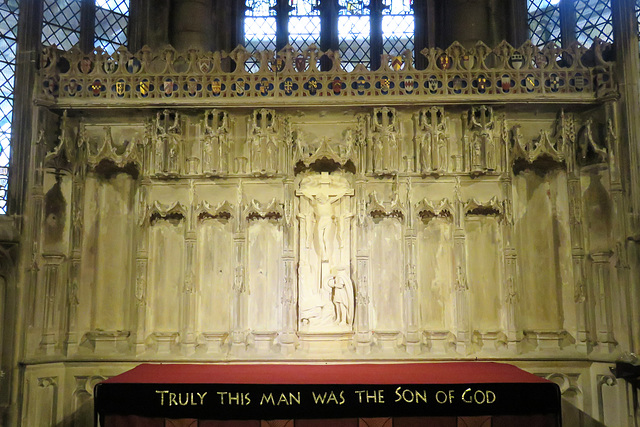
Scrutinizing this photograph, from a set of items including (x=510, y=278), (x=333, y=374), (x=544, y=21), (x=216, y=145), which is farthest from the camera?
(x=544, y=21)

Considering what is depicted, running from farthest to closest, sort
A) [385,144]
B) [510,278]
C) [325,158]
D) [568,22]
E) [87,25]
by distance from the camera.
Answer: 1. [87,25]
2. [568,22]
3. [325,158]
4. [385,144]
5. [510,278]

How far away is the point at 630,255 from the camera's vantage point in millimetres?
9711

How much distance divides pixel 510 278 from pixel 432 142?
2.62 meters

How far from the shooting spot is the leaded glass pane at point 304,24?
45.8 ft

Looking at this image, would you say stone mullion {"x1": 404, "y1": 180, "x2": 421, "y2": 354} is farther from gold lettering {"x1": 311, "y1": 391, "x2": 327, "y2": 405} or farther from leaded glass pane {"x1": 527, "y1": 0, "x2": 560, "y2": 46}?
leaded glass pane {"x1": 527, "y1": 0, "x2": 560, "y2": 46}

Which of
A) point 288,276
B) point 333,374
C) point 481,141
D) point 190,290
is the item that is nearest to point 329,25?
point 481,141

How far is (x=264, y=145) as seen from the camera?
10.4 metres

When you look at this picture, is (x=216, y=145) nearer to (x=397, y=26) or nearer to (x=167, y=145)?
(x=167, y=145)

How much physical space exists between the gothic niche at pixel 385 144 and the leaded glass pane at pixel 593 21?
4.16 meters

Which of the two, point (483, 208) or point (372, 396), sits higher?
point (483, 208)

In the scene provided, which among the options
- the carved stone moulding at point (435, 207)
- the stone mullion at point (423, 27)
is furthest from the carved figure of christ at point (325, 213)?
the stone mullion at point (423, 27)

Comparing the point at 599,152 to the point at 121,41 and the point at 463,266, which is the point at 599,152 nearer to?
the point at 463,266

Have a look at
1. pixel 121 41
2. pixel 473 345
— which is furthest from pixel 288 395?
pixel 121 41

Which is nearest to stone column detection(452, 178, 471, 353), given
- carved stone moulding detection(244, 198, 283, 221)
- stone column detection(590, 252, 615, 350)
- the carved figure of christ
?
the carved figure of christ
